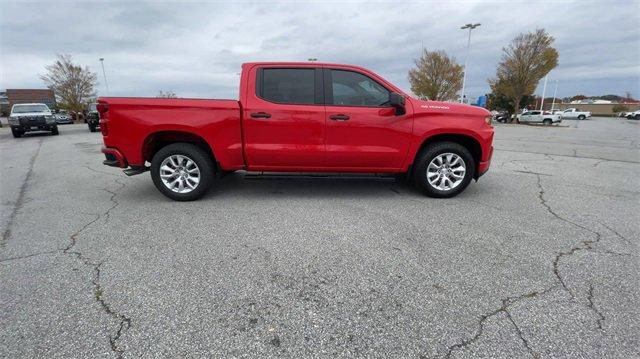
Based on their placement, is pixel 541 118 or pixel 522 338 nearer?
pixel 522 338

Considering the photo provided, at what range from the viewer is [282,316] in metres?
2.30

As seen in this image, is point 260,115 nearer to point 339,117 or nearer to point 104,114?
point 339,117

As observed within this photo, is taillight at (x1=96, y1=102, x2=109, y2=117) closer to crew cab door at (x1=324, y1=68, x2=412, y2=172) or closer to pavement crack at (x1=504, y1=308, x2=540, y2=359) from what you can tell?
crew cab door at (x1=324, y1=68, x2=412, y2=172)

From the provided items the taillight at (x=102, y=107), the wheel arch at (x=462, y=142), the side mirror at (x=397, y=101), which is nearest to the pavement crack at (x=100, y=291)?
the taillight at (x=102, y=107)

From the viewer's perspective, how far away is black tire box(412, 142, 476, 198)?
482 cm

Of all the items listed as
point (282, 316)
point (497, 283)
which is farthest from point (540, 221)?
point (282, 316)

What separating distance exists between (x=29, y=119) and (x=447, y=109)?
19.4 meters

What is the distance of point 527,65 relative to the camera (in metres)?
29.3

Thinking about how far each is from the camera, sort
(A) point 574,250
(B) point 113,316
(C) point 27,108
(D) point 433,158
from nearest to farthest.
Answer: (B) point 113,316, (A) point 574,250, (D) point 433,158, (C) point 27,108

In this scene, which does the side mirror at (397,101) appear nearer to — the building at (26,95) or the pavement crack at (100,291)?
the pavement crack at (100,291)

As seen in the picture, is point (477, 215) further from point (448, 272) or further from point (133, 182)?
point (133, 182)

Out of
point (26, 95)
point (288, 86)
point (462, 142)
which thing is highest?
point (26, 95)

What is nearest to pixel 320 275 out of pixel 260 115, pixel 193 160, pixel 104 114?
pixel 260 115

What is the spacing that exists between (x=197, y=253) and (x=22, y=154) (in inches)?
417
